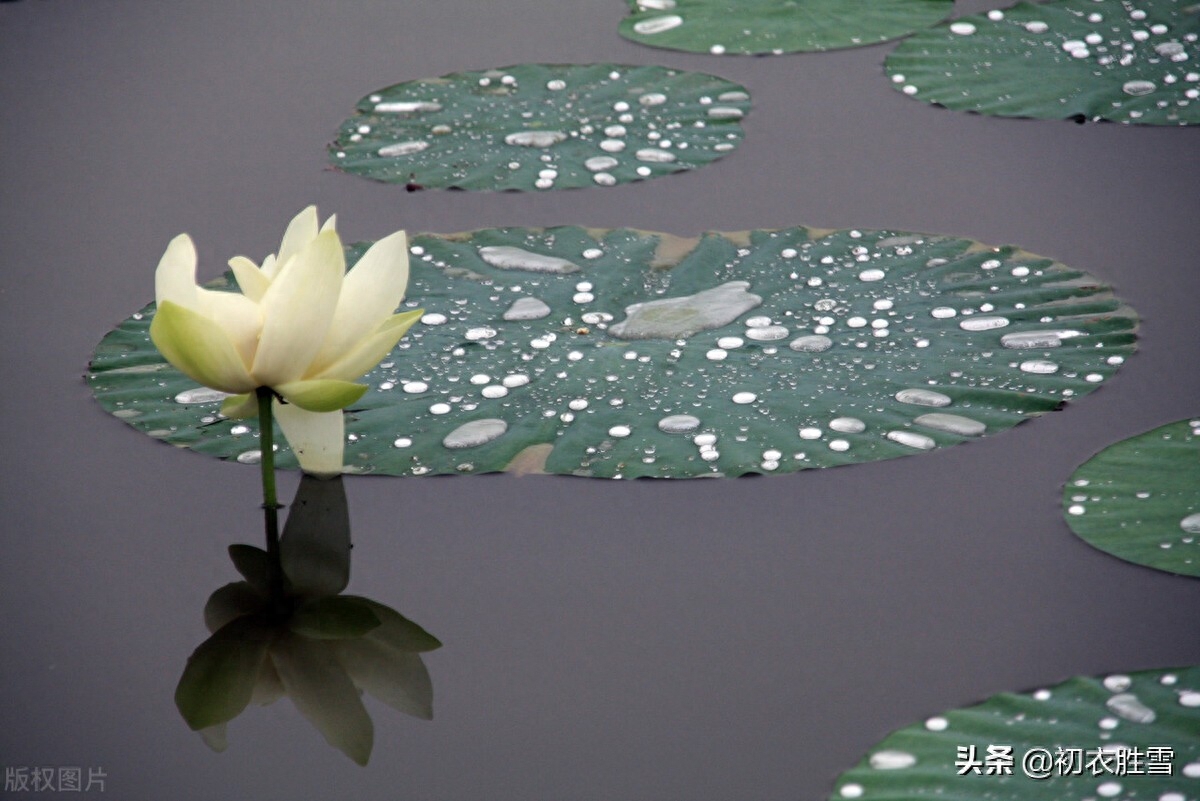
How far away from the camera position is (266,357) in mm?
1162

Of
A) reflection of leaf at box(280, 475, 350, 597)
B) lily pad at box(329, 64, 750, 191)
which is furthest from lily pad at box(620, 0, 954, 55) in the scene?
reflection of leaf at box(280, 475, 350, 597)

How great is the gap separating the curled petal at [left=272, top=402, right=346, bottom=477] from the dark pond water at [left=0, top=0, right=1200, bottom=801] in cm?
5

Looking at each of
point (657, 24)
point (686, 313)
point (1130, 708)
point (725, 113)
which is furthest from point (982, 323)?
point (657, 24)

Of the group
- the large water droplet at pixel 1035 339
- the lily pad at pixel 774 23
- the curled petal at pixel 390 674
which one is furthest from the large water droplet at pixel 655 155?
the curled petal at pixel 390 674

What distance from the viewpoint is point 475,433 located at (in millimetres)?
1407

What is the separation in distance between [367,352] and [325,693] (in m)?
0.31

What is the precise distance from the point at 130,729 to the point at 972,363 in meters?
0.96

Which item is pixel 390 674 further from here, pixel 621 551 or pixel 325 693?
pixel 621 551

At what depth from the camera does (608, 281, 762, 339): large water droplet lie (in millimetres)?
1563

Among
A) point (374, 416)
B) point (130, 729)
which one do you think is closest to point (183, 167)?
point (374, 416)

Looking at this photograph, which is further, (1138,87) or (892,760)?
(1138,87)

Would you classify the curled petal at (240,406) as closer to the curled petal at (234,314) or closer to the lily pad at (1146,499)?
the curled petal at (234,314)

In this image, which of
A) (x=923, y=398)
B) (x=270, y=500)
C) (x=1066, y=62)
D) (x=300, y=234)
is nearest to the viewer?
(x=300, y=234)

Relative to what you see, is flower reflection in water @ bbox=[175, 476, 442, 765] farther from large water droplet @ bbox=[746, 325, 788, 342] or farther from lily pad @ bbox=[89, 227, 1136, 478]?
large water droplet @ bbox=[746, 325, 788, 342]
